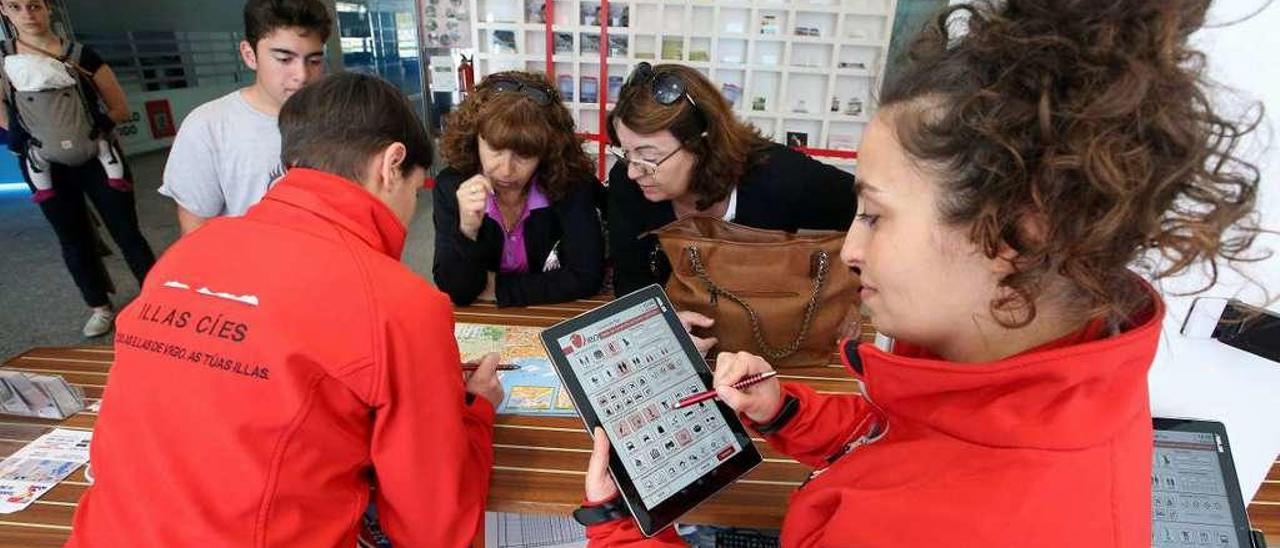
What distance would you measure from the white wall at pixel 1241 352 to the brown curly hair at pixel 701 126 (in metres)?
0.96

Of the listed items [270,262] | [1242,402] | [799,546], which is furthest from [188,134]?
[1242,402]

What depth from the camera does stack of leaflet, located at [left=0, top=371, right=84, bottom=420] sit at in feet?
3.89

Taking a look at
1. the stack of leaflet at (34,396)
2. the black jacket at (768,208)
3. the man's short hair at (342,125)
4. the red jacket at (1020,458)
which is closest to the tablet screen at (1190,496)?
the red jacket at (1020,458)

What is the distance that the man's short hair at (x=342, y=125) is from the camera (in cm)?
107

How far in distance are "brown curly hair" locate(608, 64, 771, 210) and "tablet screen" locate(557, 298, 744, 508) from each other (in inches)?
28.4

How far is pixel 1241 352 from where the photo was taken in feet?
3.70

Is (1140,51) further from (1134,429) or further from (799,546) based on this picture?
(799,546)

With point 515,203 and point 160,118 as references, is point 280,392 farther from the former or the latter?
point 160,118

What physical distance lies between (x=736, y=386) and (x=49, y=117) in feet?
10.5

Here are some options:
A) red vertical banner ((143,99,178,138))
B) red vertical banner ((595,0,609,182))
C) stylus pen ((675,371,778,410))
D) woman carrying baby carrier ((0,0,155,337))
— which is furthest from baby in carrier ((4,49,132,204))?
red vertical banner ((143,99,178,138))

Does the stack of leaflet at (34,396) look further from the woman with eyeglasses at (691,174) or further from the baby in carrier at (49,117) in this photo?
the baby in carrier at (49,117)

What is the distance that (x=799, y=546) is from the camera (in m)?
0.76

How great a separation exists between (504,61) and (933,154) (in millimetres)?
3552

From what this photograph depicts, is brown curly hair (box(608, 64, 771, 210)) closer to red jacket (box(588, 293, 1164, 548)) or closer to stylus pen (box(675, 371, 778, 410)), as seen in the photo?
stylus pen (box(675, 371, 778, 410))
